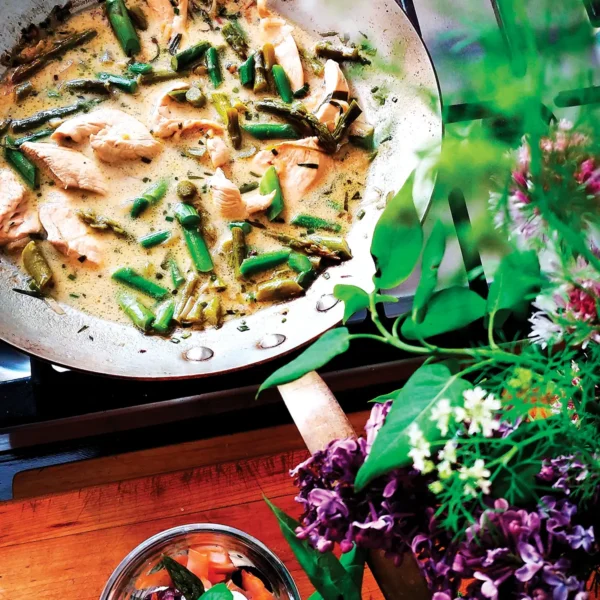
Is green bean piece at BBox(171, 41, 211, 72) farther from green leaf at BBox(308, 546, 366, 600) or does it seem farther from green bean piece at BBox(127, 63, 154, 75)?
green leaf at BBox(308, 546, 366, 600)

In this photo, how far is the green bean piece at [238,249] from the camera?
1218 millimetres

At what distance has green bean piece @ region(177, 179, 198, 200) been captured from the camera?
→ 1233mm

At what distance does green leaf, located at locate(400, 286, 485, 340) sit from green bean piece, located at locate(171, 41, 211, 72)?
0.94 m

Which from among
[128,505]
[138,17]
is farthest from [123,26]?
[128,505]

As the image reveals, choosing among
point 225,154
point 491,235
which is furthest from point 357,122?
point 491,235

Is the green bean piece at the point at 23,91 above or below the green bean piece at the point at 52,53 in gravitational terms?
below

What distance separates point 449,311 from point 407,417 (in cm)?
9

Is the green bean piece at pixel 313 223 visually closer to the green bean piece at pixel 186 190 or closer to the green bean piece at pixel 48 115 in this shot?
the green bean piece at pixel 186 190

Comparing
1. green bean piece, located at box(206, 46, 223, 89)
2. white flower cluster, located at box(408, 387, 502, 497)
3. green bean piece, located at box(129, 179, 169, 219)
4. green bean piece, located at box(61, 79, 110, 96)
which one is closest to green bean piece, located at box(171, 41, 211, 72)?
green bean piece, located at box(206, 46, 223, 89)

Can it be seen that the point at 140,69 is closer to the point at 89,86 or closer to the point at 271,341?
the point at 89,86

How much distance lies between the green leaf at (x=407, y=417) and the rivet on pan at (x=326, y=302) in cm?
60

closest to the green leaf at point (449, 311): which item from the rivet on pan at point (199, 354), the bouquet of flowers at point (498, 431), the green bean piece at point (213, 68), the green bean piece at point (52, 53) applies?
the bouquet of flowers at point (498, 431)

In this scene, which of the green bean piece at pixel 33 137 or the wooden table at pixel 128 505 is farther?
the green bean piece at pixel 33 137

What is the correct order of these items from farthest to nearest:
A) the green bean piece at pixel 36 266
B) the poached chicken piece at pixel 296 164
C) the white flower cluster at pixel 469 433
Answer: the poached chicken piece at pixel 296 164 → the green bean piece at pixel 36 266 → the white flower cluster at pixel 469 433
